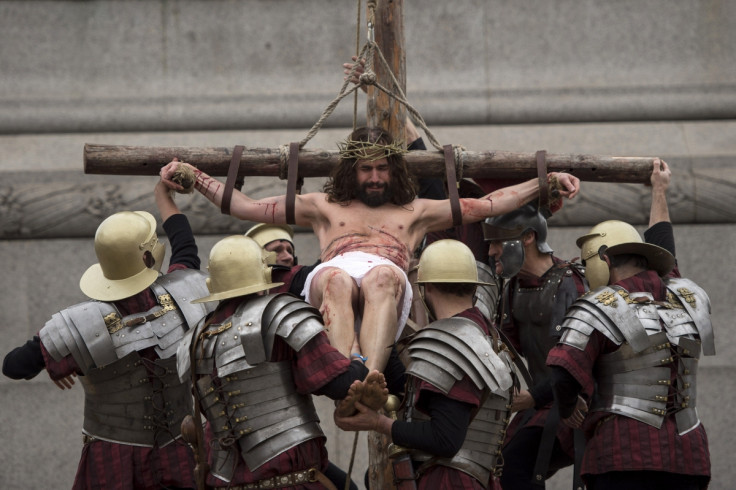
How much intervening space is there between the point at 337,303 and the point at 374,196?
773 mm

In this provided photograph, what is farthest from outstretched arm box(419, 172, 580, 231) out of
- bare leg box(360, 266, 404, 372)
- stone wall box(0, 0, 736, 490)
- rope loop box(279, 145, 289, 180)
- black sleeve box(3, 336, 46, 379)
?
stone wall box(0, 0, 736, 490)

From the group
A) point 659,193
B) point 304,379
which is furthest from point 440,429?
point 659,193

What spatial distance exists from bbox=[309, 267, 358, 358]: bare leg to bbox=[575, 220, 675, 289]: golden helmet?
1.31 meters

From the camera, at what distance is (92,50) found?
10750mm

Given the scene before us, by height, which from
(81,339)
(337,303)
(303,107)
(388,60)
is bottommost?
(81,339)

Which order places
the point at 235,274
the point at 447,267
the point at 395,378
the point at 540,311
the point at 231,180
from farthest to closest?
the point at 540,311
the point at 231,180
the point at 395,378
the point at 447,267
the point at 235,274

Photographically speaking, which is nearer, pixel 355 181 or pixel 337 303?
pixel 337 303

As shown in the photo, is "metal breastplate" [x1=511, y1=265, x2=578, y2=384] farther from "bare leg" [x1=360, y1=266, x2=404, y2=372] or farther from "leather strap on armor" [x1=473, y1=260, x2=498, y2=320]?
"bare leg" [x1=360, y1=266, x2=404, y2=372]

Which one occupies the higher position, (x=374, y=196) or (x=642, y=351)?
(x=374, y=196)

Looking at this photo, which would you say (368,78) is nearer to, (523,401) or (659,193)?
(659,193)

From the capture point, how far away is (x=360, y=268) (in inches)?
274

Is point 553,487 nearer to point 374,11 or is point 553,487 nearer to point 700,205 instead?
point 700,205

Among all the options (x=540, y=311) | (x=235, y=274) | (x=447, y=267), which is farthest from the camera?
(x=540, y=311)

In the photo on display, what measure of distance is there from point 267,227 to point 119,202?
2285 millimetres
